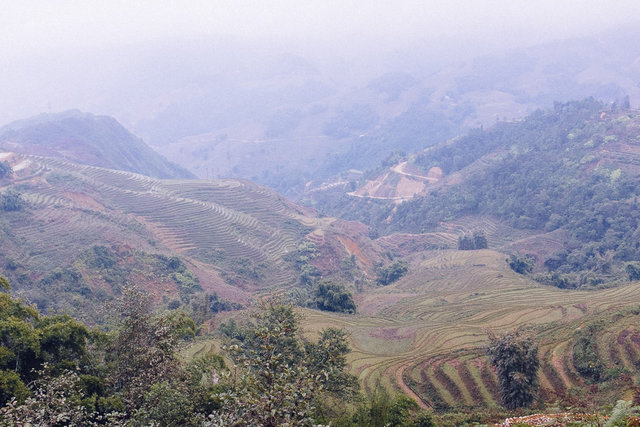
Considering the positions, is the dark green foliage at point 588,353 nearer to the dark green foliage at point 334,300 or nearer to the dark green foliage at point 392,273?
the dark green foliage at point 334,300

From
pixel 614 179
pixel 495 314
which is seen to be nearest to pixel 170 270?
pixel 495 314

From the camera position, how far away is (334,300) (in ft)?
124

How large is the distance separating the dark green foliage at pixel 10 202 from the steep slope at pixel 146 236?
15 cm

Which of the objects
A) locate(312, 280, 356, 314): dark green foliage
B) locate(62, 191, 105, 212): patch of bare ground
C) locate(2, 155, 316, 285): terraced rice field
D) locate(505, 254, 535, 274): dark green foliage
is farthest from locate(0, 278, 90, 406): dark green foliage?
locate(505, 254, 535, 274): dark green foliage

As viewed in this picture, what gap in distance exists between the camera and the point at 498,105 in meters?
195

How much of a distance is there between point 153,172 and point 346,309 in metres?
99.3

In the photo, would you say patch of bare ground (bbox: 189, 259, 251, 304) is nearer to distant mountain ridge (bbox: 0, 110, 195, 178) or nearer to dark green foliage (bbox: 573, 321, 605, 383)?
dark green foliage (bbox: 573, 321, 605, 383)

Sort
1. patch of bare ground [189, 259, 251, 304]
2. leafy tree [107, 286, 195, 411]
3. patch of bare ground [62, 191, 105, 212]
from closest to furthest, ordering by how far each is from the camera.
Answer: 1. leafy tree [107, 286, 195, 411]
2. patch of bare ground [189, 259, 251, 304]
3. patch of bare ground [62, 191, 105, 212]

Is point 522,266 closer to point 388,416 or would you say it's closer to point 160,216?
point 388,416

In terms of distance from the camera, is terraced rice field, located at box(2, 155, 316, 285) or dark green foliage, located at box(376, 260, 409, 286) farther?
dark green foliage, located at box(376, 260, 409, 286)

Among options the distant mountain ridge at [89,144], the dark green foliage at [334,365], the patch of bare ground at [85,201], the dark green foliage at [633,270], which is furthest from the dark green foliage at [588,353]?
the distant mountain ridge at [89,144]

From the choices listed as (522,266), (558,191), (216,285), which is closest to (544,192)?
(558,191)

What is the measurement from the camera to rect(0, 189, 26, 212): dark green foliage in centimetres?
4862

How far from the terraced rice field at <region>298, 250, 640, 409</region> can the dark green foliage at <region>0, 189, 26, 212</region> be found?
123 ft
